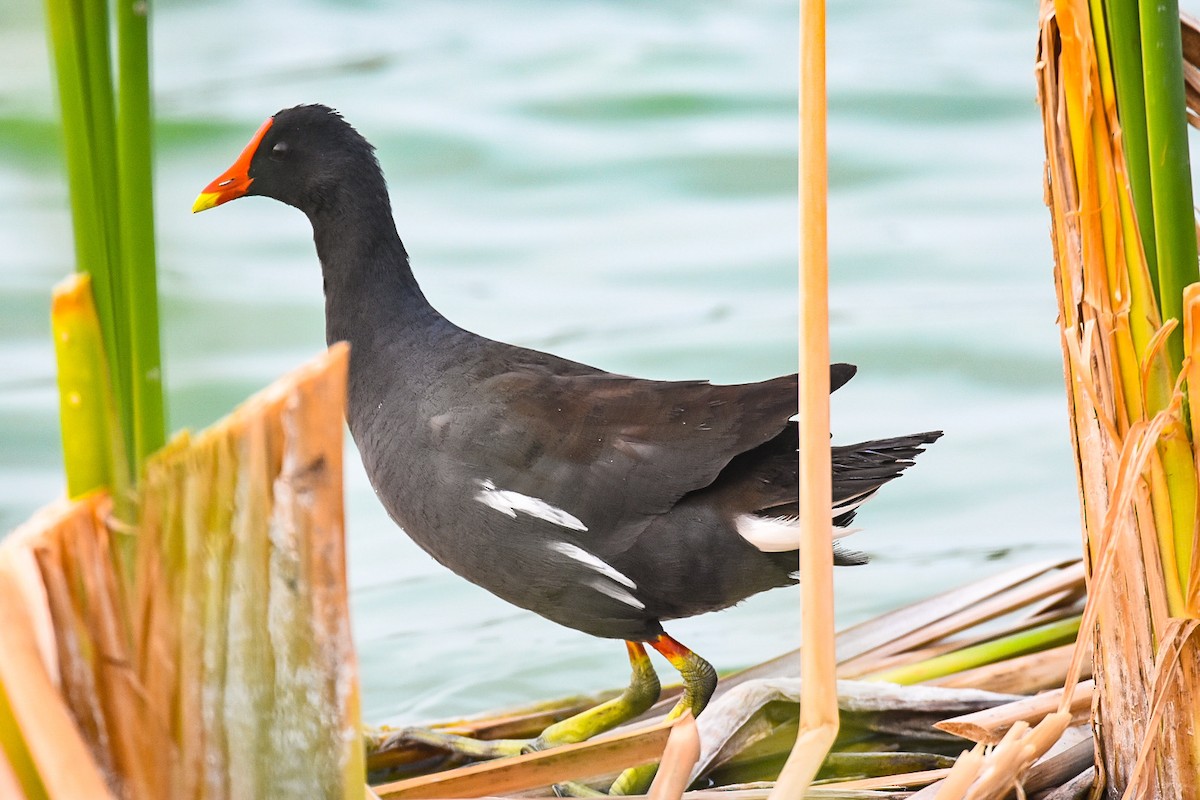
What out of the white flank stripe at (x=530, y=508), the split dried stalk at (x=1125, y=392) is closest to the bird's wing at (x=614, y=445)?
the white flank stripe at (x=530, y=508)

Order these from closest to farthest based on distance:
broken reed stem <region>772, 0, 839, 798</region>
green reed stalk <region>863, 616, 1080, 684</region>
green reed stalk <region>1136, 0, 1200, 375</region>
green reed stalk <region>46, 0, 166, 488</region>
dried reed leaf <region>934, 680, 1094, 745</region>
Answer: green reed stalk <region>46, 0, 166, 488</region>, broken reed stem <region>772, 0, 839, 798</region>, green reed stalk <region>1136, 0, 1200, 375</region>, dried reed leaf <region>934, 680, 1094, 745</region>, green reed stalk <region>863, 616, 1080, 684</region>

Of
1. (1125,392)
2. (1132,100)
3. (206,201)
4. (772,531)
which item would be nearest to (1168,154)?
(1132,100)

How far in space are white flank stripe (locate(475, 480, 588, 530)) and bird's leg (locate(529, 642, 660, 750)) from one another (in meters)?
0.25

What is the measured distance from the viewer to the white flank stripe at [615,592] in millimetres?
1007

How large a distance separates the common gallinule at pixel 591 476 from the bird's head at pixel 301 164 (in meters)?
0.14

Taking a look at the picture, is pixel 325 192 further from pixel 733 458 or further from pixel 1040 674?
pixel 1040 674

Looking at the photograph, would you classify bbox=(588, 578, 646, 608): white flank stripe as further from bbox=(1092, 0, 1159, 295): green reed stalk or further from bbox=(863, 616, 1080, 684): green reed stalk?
bbox=(1092, 0, 1159, 295): green reed stalk

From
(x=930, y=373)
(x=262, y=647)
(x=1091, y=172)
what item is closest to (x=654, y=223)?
(x=930, y=373)

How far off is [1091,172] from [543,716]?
0.78 metres

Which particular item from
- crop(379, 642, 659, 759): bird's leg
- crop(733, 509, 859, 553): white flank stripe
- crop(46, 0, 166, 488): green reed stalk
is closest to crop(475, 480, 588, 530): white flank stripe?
crop(733, 509, 859, 553): white flank stripe

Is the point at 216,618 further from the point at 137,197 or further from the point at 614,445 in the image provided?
the point at 614,445

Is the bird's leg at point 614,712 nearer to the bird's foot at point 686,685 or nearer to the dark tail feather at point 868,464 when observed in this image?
the bird's foot at point 686,685

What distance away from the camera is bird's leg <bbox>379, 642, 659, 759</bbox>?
1181 millimetres

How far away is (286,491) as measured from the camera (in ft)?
1.73
